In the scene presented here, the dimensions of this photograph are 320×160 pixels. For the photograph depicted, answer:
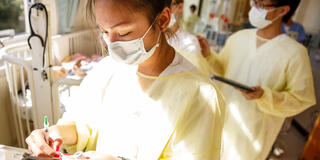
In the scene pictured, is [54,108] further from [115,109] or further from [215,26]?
[215,26]

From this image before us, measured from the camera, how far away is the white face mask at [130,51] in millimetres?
764

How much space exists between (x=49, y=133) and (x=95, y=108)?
212mm

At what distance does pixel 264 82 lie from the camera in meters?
1.50

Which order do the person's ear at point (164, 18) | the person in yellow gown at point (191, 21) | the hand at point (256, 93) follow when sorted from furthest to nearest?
the person in yellow gown at point (191, 21) < the hand at point (256, 93) < the person's ear at point (164, 18)

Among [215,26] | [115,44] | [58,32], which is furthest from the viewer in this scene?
[215,26]

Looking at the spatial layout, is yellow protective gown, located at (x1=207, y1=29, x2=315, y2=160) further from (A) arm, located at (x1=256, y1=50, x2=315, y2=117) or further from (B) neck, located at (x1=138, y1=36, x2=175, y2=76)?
(B) neck, located at (x1=138, y1=36, x2=175, y2=76)

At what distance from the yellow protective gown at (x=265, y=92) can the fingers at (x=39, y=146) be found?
45.8 inches

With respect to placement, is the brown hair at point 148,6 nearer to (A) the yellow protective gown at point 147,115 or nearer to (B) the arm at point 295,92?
(A) the yellow protective gown at point 147,115

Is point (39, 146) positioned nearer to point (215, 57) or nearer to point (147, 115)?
point (147, 115)

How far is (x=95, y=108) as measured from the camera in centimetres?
94

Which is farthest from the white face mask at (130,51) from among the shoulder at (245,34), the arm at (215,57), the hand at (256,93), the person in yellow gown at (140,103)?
the shoulder at (245,34)

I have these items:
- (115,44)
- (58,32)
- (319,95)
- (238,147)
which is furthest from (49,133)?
(319,95)

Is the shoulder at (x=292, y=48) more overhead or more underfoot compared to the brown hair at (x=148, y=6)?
more underfoot

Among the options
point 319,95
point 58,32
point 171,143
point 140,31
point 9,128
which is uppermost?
point 140,31
